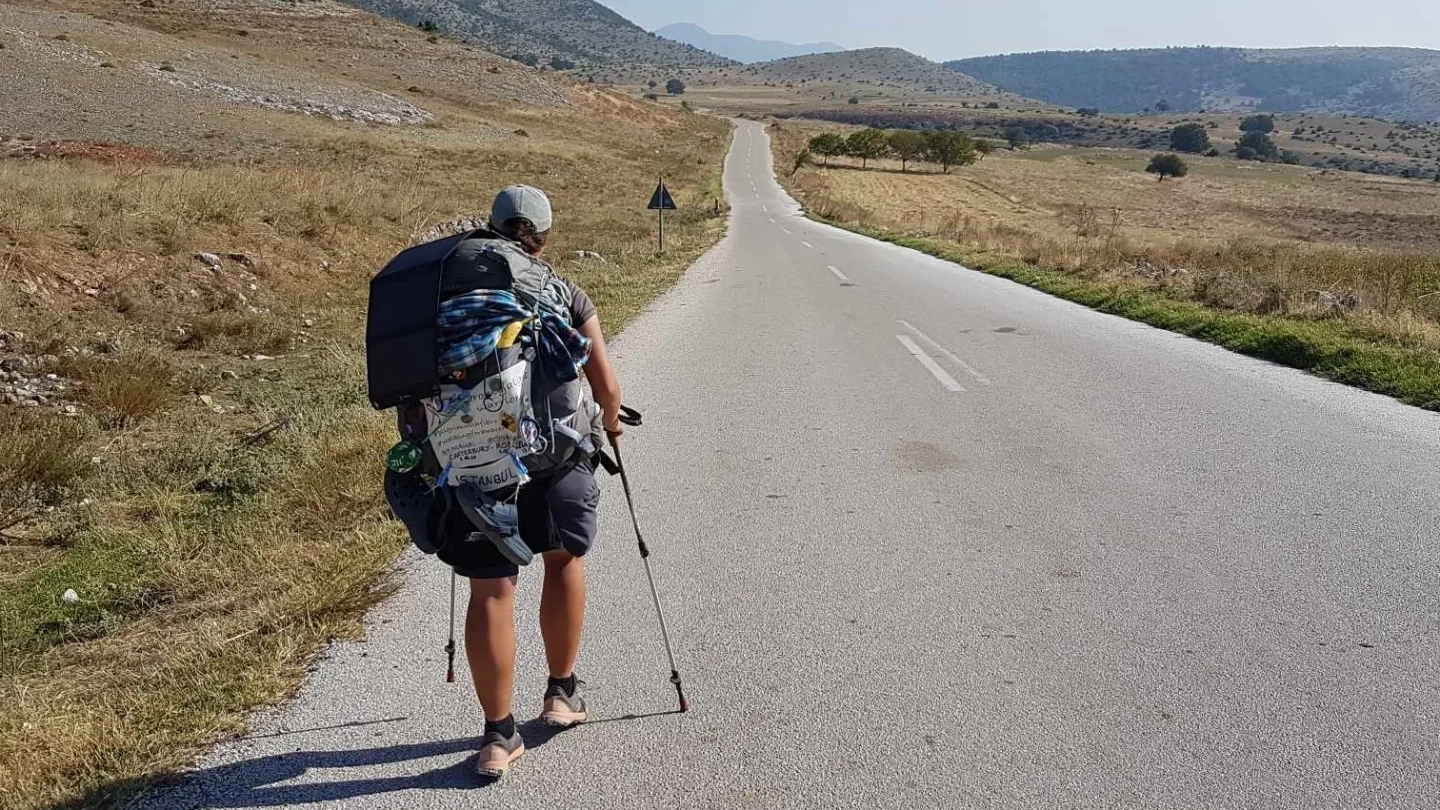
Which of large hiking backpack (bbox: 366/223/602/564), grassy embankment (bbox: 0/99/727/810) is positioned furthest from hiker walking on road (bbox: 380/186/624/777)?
grassy embankment (bbox: 0/99/727/810)

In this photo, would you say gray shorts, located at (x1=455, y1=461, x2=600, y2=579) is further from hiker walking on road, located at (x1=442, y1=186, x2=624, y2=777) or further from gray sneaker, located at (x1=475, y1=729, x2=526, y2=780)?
gray sneaker, located at (x1=475, y1=729, x2=526, y2=780)

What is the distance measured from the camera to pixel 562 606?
3.11 metres

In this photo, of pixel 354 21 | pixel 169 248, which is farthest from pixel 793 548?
pixel 354 21

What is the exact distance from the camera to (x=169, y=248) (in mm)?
13344

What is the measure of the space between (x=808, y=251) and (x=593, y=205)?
40.7ft

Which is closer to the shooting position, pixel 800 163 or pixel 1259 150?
pixel 800 163

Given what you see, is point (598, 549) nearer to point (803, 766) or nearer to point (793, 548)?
point (793, 548)

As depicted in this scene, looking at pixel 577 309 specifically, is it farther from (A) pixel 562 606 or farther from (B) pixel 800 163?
(B) pixel 800 163

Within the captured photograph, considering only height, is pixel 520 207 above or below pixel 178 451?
above

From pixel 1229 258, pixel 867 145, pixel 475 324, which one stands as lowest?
pixel 1229 258

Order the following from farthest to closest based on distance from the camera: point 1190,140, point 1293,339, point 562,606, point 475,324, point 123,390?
point 1190,140
point 1293,339
point 123,390
point 562,606
point 475,324

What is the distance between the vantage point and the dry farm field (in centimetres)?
353

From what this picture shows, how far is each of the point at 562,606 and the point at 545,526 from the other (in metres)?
0.40

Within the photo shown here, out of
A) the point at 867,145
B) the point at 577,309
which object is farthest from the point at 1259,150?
the point at 577,309
